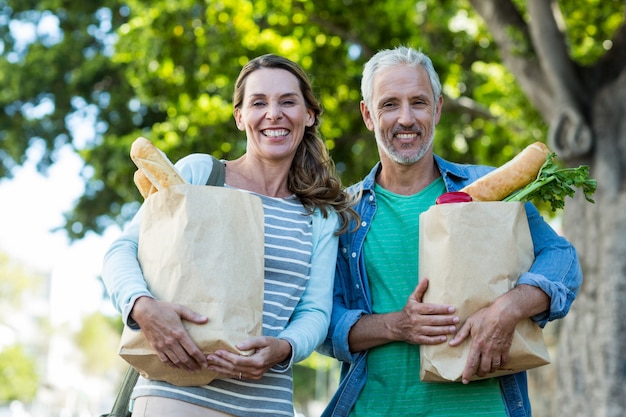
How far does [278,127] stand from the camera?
3.47m

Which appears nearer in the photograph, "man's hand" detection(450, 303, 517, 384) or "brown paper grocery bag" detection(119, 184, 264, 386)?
"brown paper grocery bag" detection(119, 184, 264, 386)

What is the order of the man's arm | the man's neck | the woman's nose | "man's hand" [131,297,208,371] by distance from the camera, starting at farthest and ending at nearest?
the man's neck, the woman's nose, the man's arm, "man's hand" [131,297,208,371]

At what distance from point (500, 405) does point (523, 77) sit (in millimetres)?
6967

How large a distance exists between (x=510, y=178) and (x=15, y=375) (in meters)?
42.1

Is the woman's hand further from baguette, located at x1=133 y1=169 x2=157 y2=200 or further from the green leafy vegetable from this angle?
the green leafy vegetable

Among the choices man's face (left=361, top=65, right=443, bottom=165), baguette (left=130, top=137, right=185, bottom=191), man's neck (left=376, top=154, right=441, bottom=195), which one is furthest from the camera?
man's neck (left=376, top=154, right=441, bottom=195)

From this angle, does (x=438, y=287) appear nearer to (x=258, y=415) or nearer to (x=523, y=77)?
(x=258, y=415)

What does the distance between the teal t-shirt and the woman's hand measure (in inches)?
23.3

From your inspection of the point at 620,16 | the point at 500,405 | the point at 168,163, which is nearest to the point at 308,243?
the point at 168,163

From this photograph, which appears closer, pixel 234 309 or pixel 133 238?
pixel 234 309

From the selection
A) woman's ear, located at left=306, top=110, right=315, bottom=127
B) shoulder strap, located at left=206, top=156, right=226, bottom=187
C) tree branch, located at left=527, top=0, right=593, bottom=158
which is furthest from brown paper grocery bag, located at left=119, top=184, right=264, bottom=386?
tree branch, located at left=527, top=0, right=593, bottom=158

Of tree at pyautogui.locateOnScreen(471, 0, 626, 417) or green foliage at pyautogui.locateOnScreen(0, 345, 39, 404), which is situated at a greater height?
green foliage at pyautogui.locateOnScreen(0, 345, 39, 404)

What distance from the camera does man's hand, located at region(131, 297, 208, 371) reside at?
9.35ft

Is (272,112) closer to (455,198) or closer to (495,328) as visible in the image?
(455,198)
